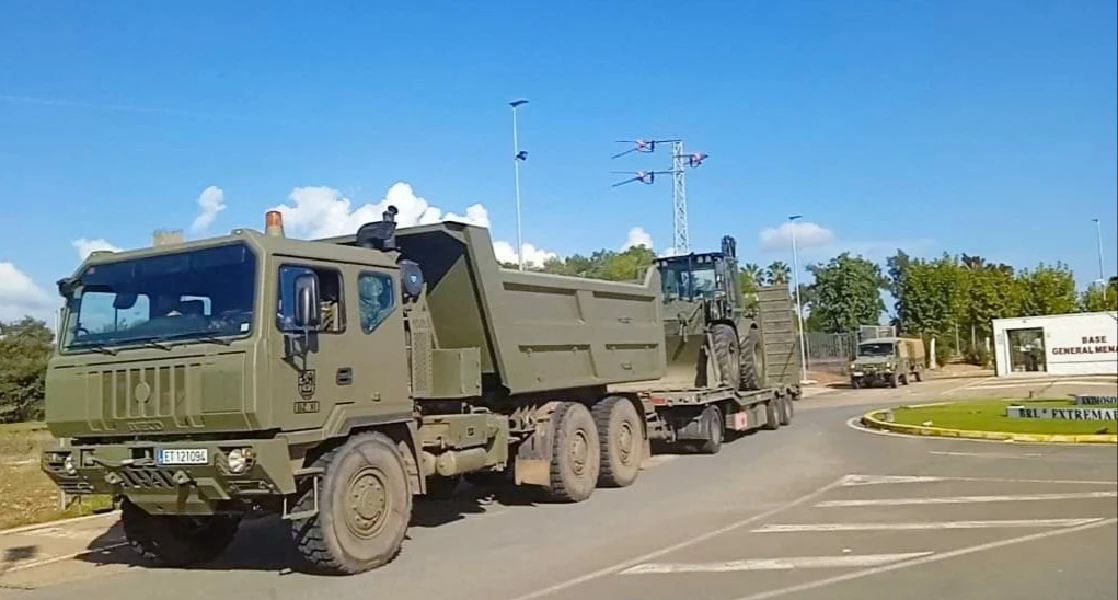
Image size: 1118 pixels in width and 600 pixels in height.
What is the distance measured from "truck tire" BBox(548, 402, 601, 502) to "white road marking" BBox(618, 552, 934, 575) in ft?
13.7

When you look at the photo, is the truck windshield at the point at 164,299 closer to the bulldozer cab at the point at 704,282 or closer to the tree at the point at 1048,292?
the tree at the point at 1048,292

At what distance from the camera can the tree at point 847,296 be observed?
167ft

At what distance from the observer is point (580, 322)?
43.2 feet

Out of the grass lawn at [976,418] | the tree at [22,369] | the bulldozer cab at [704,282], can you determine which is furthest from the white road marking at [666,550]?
the bulldozer cab at [704,282]

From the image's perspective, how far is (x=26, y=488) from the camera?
15477mm

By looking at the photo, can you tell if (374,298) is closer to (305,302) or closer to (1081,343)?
(305,302)

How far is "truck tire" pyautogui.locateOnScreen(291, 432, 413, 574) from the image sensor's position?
27.5 feet

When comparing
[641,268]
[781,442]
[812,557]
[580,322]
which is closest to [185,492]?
[812,557]

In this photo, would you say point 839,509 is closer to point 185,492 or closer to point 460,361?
point 460,361

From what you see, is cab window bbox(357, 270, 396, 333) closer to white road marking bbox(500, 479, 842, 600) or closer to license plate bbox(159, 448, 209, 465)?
license plate bbox(159, 448, 209, 465)

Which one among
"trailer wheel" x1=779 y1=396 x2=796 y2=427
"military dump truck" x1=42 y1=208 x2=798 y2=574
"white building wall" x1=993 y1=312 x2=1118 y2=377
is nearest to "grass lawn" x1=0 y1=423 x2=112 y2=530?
"military dump truck" x1=42 y1=208 x2=798 y2=574

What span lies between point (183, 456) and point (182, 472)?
14 centimetres

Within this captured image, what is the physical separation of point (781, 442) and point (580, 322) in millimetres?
7688

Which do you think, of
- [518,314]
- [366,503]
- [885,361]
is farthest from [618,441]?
[885,361]
